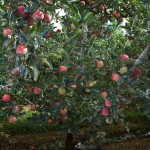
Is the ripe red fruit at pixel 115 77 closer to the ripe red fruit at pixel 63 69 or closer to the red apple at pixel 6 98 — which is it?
the ripe red fruit at pixel 63 69

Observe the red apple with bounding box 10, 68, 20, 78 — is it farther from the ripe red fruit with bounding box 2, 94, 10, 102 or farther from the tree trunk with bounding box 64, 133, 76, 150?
the tree trunk with bounding box 64, 133, 76, 150

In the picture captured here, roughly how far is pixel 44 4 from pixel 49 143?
6.92 m

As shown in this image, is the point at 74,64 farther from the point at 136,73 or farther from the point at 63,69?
the point at 136,73

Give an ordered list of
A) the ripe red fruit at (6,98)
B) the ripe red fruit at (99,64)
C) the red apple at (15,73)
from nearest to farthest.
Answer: the red apple at (15,73), the ripe red fruit at (99,64), the ripe red fruit at (6,98)

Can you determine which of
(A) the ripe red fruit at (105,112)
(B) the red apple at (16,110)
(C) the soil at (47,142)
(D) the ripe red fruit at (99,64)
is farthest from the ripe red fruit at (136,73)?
(C) the soil at (47,142)

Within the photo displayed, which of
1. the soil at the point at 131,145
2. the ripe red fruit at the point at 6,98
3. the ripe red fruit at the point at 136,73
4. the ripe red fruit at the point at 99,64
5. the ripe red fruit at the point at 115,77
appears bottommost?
the soil at the point at 131,145

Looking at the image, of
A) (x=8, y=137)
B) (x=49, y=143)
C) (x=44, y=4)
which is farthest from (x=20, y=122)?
(x=44, y=4)

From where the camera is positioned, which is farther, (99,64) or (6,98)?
(6,98)

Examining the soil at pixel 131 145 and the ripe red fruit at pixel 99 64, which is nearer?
the ripe red fruit at pixel 99 64

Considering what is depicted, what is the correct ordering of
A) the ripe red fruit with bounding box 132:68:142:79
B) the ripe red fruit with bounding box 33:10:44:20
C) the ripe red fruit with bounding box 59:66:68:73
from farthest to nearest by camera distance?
the ripe red fruit with bounding box 132:68:142:79 < the ripe red fruit with bounding box 59:66:68:73 < the ripe red fruit with bounding box 33:10:44:20

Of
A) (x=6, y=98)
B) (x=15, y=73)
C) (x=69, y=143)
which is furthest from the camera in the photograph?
(x=69, y=143)

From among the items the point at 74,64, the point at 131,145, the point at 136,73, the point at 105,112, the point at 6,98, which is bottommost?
the point at 131,145

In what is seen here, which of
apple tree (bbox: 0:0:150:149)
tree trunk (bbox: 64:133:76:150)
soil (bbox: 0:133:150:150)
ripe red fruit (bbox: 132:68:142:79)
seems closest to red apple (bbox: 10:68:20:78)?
apple tree (bbox: 0:0:150:149)

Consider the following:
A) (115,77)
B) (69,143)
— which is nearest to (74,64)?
(115,77)
